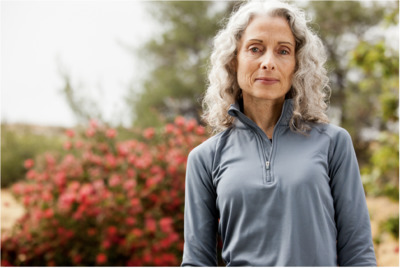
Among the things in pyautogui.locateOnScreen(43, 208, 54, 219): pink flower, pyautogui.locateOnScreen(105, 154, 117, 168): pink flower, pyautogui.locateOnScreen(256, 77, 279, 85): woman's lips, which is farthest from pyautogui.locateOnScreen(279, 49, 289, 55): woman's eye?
pyautogui.locateOnScreen(43, 208, 54, 219): pink flower

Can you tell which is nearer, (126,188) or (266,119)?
(266,119)

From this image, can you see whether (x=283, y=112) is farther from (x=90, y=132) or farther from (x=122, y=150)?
(x=90, y=132)

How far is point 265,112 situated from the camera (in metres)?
1.53

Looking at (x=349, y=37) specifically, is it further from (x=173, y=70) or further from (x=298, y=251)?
(x=298, y=251)

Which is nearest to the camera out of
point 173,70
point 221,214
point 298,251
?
point 298,251

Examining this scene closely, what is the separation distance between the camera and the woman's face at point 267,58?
4.70ft

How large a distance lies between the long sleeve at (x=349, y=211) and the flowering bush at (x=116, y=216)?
2.55 m

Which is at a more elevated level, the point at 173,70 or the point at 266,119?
the point at 173,70

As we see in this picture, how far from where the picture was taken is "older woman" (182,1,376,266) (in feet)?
4.22

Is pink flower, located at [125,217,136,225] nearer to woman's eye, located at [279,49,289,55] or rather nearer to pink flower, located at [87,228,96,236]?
pink flower, located at [87,228,96,236]

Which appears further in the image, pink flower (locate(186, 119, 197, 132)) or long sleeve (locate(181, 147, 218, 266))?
pink flower (locate(186, 119, 197, 132))

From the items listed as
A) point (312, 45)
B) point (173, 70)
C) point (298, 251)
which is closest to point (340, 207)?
point (298, 251)

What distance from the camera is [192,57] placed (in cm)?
1099

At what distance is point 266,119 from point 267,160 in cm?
22
